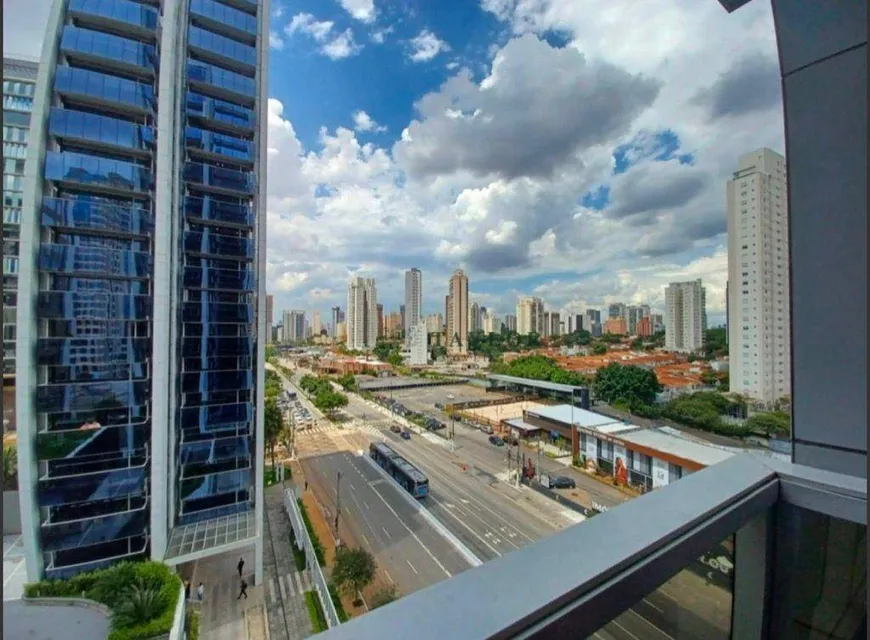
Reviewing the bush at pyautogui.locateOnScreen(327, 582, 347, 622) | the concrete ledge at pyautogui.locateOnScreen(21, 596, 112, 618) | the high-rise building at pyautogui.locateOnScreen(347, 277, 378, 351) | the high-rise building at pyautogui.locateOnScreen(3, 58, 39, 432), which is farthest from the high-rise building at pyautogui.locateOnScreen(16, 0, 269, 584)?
the high-rise building at pyautogui.locateOnScreen(347, 277, 378, 351)

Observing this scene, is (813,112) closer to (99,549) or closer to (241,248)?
(241,248)

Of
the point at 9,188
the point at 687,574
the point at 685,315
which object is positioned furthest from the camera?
the point at 685,315

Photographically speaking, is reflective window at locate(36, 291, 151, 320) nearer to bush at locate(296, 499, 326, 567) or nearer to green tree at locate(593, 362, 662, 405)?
bush at locate(296, 499, 326, 567)

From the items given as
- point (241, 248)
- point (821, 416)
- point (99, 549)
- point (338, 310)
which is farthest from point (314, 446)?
point (338, 310)

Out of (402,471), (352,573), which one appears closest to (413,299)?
(402,471)

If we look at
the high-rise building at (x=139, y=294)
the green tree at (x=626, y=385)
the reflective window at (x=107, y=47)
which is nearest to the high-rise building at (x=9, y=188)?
the high-rise building at (x=139, y=294)

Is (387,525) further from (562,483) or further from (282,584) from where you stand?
(562,483)

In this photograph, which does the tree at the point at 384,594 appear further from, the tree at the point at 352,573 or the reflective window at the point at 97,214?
the reflective window at the point at 97,214
